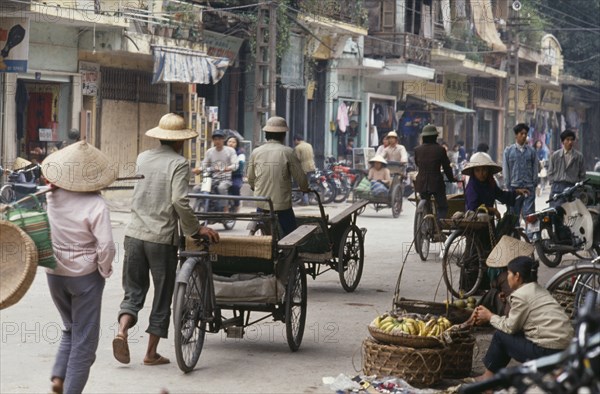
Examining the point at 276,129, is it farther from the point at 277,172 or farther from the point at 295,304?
the point at 295,304

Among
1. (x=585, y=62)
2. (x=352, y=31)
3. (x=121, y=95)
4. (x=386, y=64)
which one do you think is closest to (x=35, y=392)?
(x=121, y=95)

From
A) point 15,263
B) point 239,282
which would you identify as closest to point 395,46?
point 239,282

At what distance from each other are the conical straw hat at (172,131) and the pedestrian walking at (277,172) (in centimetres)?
248

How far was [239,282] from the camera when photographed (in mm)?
7922

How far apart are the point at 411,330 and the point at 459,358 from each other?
41cm

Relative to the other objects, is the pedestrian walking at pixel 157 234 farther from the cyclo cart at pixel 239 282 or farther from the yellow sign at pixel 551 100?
the yellow sign at pixel 551 100

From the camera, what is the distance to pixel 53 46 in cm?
2206

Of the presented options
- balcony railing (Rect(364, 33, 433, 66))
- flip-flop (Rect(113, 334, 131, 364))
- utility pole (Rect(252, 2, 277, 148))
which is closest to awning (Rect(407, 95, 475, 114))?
balcony railing (Rect(364, 33, 433, 66))

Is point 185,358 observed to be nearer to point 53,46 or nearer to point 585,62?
point 53,46

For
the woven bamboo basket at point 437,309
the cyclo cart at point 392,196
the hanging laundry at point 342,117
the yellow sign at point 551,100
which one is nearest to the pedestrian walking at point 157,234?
the woven bamboo basket at point 437,309

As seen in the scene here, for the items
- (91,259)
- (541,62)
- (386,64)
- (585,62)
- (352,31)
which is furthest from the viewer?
(585,62)

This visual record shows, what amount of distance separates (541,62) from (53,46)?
101 ft

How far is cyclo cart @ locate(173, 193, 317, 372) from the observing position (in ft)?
24.5

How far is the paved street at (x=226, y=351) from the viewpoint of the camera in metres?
7.05
